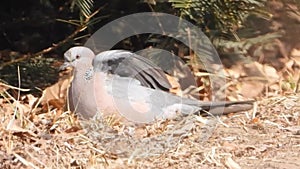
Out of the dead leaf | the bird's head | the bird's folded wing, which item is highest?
the bird's head

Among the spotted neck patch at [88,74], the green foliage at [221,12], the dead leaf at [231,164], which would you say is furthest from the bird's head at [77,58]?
the dead leaf at [231,164]

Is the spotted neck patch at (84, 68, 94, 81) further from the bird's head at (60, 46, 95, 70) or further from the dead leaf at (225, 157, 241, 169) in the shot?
the dead leaf at (225, 157, 241, 169)

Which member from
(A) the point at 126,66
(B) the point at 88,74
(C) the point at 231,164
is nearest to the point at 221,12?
(A) the point at 126,66

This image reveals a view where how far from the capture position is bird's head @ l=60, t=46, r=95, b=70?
91.0 inches

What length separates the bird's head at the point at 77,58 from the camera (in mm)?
2312

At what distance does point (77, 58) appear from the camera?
2.32 m

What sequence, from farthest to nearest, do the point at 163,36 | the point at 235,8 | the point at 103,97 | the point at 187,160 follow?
the point at 163,36 → the point at 235,8 → the point at 103,97 → the point at 187,160

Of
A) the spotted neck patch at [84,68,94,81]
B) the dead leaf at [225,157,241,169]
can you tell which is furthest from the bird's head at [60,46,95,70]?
the dead leaf at [225,157,241,169]

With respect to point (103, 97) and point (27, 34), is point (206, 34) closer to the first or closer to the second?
point (103, 97)

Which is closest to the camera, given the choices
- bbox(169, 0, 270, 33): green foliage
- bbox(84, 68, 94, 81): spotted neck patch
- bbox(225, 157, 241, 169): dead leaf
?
bbox(225, 157, 241, 169): dead leaf

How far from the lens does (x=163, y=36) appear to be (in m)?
2.62

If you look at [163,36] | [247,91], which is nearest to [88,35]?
[163,36]

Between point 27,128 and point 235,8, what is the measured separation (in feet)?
2.80

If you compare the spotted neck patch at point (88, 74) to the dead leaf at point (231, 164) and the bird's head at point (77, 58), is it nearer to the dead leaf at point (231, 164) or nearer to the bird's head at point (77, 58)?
the bird's head at point (77, 58)
